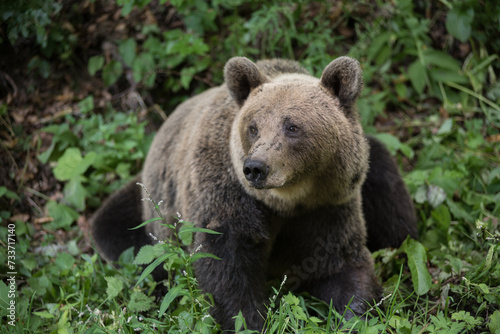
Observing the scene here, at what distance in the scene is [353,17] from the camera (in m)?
7.66

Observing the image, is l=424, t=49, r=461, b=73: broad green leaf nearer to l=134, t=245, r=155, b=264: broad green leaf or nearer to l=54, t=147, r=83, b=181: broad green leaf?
l=54, t=147, r=83, b=181: broad green leaf

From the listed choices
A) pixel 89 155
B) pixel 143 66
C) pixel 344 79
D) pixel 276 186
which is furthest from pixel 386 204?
pixel 143 66

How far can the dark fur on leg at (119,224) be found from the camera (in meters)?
5.38

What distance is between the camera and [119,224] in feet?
18.3

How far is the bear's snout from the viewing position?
3252mm

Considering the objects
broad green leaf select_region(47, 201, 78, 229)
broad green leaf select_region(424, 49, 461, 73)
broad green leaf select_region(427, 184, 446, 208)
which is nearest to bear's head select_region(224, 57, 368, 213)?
broad green leaf select_region(427, 184, 446, 208)

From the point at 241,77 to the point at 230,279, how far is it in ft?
5.22

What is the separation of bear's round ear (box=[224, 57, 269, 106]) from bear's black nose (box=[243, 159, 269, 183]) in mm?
937

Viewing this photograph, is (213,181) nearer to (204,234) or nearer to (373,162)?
(204,234)

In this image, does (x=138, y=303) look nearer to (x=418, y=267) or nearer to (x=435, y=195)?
(x=418, y=267)

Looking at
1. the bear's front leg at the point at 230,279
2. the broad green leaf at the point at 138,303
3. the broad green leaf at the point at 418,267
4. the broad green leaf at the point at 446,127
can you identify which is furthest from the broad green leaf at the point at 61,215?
Answer: the broad green leaf at the point at 446,127

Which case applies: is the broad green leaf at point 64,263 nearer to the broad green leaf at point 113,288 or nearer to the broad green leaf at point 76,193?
the broad green leaf at point 113,288

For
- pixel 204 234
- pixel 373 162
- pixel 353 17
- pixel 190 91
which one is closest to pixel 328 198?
pixel 204 234

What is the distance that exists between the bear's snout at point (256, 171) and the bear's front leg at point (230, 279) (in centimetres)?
78
